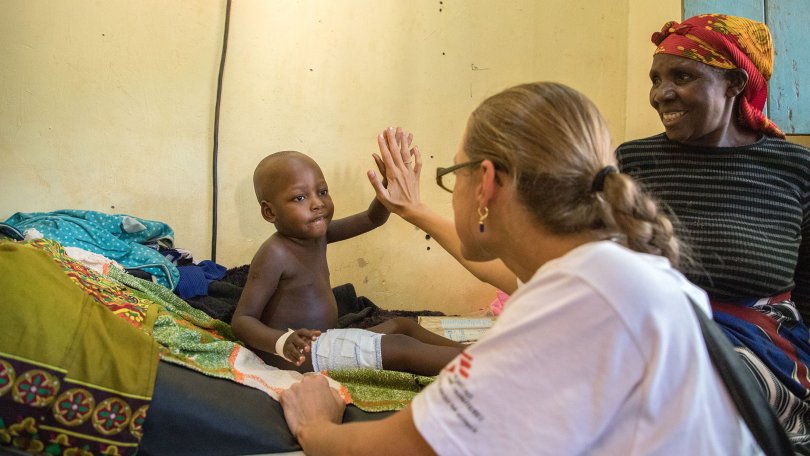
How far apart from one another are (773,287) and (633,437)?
996mm

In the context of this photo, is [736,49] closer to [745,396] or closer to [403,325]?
[745,396]

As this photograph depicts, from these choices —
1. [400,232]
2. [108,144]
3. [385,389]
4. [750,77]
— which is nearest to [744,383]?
[385,389]

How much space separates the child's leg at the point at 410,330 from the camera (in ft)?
6.72

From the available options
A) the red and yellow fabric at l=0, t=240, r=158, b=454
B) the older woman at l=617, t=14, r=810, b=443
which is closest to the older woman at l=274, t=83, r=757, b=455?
the red and yellow fabric at l=0, t=240, r=158, b=454

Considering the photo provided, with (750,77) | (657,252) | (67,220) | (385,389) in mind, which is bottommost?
(385,389)

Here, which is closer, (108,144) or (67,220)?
(67,220)

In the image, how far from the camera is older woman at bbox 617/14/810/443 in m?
1.53

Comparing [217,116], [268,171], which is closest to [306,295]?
[268,171]

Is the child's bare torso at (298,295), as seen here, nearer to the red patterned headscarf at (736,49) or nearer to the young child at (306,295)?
the young child at (306,295)

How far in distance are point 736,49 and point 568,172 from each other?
1033 millimetres

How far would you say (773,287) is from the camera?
1.54 m

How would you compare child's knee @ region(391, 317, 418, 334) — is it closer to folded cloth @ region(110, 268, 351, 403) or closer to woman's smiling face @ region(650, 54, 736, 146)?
folded cloth @ region(110, 268, 351, 403)

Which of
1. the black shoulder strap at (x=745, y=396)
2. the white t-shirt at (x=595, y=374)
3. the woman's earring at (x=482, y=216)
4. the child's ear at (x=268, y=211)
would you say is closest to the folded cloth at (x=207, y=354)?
the child's ear at (x=268, y=211)

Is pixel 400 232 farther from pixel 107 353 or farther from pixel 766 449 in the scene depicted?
pixel 766 449
